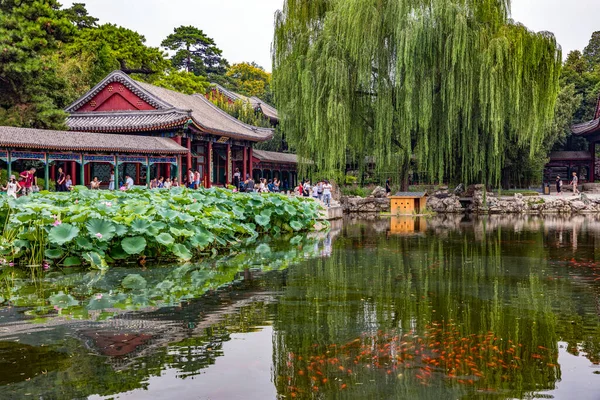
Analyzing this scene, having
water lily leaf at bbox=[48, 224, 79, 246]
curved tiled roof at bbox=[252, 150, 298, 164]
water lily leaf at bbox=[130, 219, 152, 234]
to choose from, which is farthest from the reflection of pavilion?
curved tiled roof at bbox=[252, 150, 298, 164]

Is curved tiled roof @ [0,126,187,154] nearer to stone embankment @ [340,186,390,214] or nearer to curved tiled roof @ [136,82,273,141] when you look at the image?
curved tiled roof @ [136,82,273,141]

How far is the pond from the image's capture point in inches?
145

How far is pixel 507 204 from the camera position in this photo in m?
23.9

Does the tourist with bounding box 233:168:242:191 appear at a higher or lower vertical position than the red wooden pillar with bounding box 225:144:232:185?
lower

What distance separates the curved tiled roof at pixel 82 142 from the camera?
17.8m

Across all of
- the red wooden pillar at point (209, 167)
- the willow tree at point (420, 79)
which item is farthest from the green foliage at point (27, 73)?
the willow tree at point (420, 79)

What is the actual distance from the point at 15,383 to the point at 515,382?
2909mm

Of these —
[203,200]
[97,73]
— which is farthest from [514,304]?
[97,73]

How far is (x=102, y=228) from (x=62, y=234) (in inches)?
19.3

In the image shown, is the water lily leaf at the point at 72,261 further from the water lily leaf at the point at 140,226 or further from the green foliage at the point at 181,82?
the green foliage at the point at 181,82

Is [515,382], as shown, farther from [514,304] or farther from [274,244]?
[274,244]

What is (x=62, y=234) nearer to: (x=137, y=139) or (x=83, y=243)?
(x=83, y=243)

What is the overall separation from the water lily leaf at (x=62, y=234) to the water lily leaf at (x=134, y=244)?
0.64 m

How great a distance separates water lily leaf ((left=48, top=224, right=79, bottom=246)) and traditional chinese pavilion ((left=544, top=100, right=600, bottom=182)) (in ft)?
89.9
